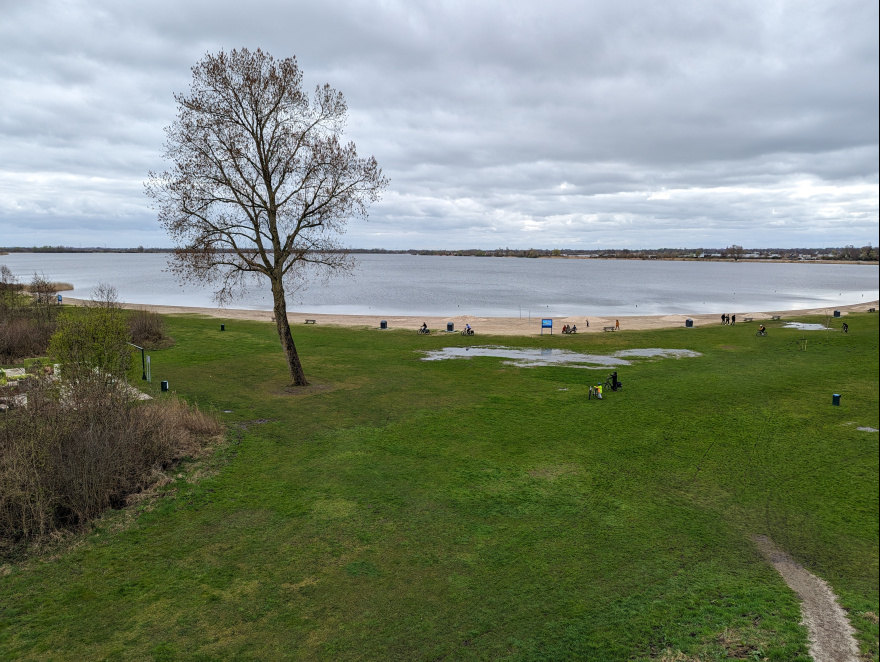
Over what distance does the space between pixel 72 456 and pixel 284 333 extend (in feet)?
40.3

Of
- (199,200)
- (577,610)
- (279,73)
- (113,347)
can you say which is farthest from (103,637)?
(279,73)

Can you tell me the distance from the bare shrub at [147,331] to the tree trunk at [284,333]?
15.8m

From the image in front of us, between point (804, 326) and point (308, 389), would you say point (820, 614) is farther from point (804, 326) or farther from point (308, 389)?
point (804, 326)

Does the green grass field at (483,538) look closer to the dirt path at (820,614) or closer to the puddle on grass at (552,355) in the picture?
the dirt path at (820,614)

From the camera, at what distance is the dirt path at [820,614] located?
25.3ft

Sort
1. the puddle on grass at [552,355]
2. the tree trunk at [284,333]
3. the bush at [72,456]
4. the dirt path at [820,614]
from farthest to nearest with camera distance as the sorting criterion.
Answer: the puddle on grass at [552,355], the tree trunk at [284,333], the bush at [72,456], the dirt path at [820,614]

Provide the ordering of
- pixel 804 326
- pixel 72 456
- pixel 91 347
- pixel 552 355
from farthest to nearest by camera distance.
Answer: pixel 804 326, pixel 552 355, pixel 91 347, pixel 72 456

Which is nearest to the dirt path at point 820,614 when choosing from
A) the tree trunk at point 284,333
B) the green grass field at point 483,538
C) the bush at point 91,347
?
the green grass field at point 483,538

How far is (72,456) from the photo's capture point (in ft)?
39.1

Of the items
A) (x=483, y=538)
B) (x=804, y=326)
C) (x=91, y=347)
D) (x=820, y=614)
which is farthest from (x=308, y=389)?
(x=804, y=326)

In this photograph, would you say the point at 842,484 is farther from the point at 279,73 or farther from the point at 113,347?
the point at 279,73

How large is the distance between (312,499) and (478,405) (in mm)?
9753

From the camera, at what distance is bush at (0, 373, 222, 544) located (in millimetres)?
10945

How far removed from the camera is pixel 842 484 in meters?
13.2
